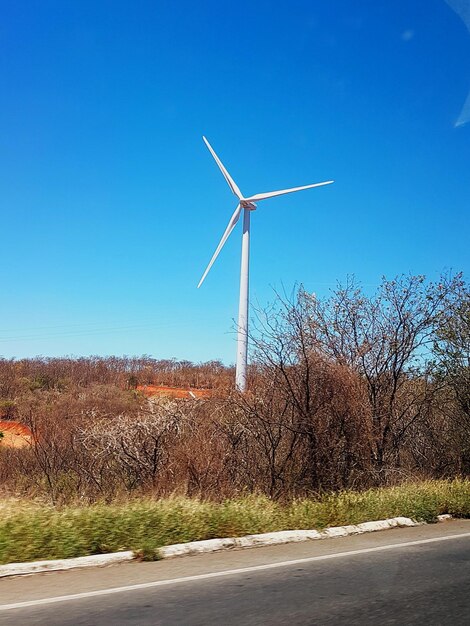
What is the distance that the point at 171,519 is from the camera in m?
8.17

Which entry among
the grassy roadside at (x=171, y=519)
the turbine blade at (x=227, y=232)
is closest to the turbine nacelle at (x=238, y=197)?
the turbine blade at (x=227, y=232)

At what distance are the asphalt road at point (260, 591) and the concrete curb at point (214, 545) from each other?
0.46 feet

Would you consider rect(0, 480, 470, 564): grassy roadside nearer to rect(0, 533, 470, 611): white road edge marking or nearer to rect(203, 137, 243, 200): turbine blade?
rect(0, 533, 470, 611): white road edge marking

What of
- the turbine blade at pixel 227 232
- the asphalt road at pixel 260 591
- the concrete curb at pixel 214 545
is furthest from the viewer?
the turbine blade at pixel 227 232

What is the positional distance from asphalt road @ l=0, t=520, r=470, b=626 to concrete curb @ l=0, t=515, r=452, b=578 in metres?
0.14

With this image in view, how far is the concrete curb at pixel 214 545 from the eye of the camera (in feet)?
20.7

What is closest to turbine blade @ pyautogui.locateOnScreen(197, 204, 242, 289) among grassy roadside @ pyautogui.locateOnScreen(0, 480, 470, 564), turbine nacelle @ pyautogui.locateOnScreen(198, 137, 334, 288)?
turbine nacelle @ pyautogui.locateOnScreen(198, 137, 334, 288)

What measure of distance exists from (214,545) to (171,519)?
724mm

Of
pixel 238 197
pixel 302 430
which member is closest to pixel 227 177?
pixel 238 197

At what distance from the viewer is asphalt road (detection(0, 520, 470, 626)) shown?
5.03 m

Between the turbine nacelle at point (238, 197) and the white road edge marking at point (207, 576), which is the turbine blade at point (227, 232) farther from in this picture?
the white road edge marking at point (207, 576)

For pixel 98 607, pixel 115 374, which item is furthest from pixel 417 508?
pixel 115 374

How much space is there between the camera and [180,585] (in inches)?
238

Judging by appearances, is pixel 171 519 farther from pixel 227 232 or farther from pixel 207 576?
pixel 227 232
